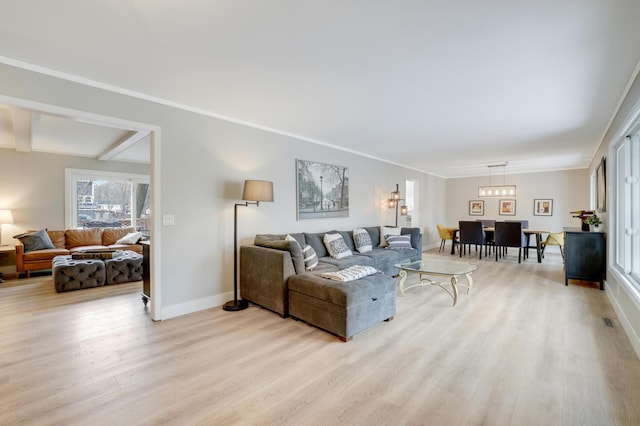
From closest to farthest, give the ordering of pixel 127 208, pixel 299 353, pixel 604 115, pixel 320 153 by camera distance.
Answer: pixel 299 353, pixel 604 115, pixel 320 153, pixel 127 208

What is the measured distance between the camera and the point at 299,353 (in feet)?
8.38

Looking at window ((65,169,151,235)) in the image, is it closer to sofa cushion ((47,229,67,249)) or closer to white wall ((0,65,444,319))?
sofa cushion ((47,229,67,249))

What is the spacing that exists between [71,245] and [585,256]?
9.31 meters

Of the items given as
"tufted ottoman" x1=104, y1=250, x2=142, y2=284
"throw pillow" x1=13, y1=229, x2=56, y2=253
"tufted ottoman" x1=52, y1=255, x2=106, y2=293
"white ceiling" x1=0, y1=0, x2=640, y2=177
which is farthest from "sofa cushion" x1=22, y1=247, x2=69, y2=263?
"white ceiling" x1=0, y1=0, x2=640, y2=177

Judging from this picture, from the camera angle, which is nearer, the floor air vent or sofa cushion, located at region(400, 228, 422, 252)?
the floor air vent

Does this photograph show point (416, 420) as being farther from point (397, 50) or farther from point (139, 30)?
point (139, 30)

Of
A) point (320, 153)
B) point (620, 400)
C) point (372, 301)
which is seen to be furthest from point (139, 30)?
point (620, 400)

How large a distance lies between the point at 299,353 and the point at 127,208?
683cm

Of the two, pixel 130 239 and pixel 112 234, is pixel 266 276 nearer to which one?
pixel 130 239

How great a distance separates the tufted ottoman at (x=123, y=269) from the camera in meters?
4.80

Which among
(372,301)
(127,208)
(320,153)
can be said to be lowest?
(372,301)

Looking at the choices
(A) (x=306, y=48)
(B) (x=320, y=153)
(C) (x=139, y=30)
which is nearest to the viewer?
(C) (x=139, y=30)

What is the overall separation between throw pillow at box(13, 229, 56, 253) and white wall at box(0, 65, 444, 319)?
159 inches

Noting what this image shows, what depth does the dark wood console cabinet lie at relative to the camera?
4.46m
